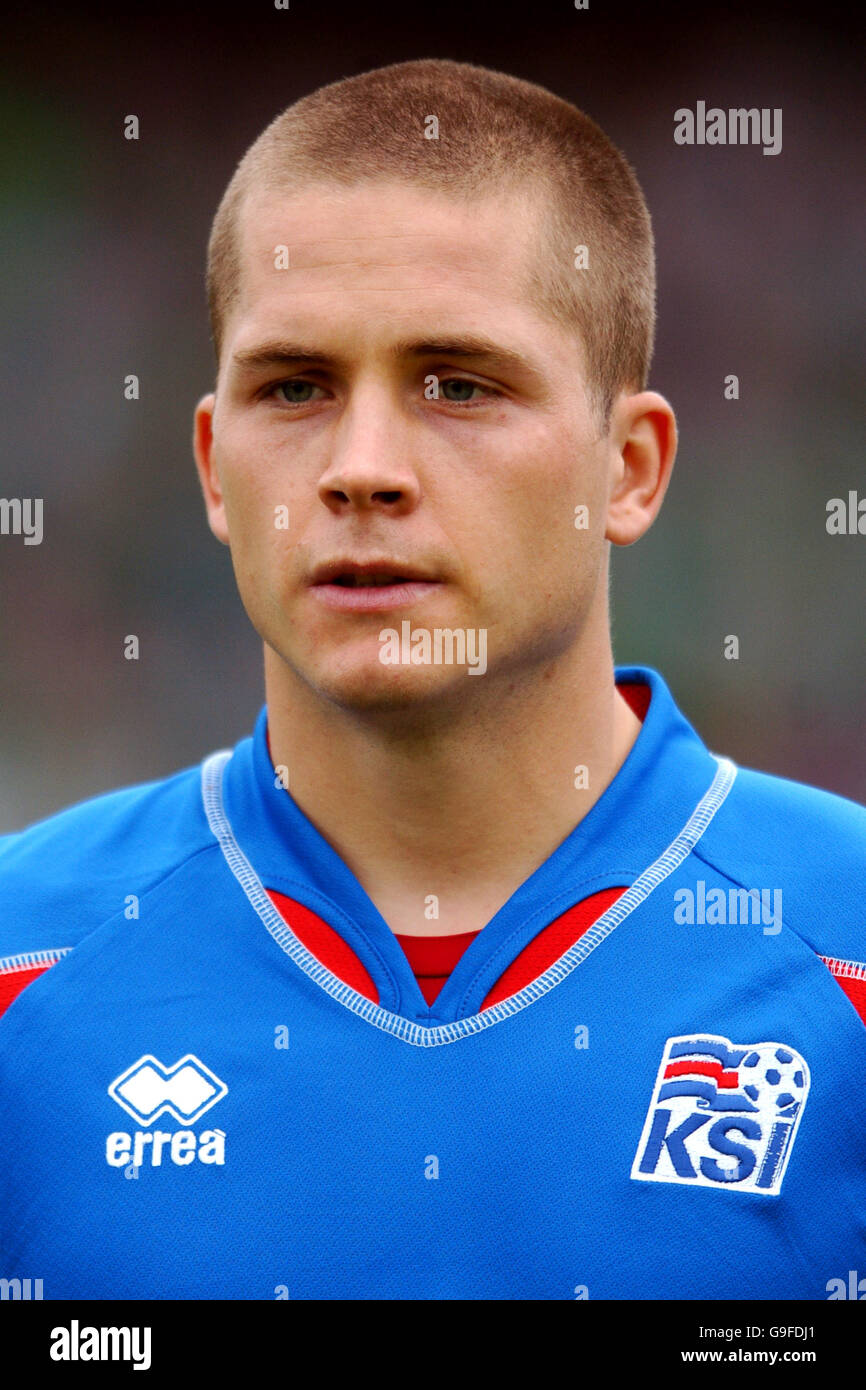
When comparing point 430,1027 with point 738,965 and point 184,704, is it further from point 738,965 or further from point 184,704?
point 184,704

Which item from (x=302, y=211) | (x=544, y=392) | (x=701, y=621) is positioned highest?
(x=701, y=621)

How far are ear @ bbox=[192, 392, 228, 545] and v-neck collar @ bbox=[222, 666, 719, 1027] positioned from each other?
28cm

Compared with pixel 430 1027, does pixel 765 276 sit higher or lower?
higher

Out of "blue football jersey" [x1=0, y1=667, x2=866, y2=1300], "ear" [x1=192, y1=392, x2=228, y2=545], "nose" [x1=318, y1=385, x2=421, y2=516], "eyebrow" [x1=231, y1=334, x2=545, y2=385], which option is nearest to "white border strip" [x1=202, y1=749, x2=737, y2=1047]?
"blue football jersey" [x1=0, y1=667, x2=866, y2=1300]

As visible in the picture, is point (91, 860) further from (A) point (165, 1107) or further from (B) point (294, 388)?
(B) point (294, 388)

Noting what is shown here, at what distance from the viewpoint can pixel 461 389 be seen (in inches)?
70.4

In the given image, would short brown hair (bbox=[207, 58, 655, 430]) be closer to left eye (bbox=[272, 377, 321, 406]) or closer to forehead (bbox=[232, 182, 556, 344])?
forehead (bbox=[232, 182, 556, 344])

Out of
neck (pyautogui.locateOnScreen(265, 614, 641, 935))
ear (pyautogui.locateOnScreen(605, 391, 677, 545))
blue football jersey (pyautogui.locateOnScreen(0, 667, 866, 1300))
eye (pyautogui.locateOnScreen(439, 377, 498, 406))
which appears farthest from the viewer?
ear (pyautogui.locateOnScreen(605, 391, 677, 545))

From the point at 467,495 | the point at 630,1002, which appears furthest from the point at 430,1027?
the point at 467,495

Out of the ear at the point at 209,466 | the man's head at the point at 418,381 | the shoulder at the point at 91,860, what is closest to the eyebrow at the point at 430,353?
the man's head at the point at 418,381

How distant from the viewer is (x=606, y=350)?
1.95 metres

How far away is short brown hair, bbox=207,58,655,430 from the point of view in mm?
1850

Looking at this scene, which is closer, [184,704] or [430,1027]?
[430,1027]

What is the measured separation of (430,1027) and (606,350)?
0.88 meters
